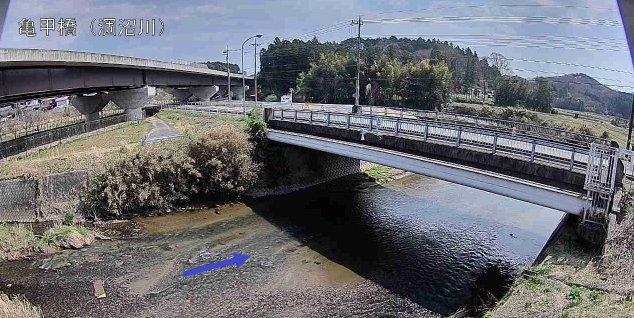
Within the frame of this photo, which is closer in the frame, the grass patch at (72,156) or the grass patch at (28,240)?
the grass patch at (28,240)

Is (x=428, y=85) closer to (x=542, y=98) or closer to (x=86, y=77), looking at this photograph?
(x=542, y=98)

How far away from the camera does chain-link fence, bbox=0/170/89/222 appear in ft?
65.5

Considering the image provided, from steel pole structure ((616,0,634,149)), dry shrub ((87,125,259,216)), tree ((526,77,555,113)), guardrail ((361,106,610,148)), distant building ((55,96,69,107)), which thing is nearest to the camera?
steel pole structure ((616,0,634,149))

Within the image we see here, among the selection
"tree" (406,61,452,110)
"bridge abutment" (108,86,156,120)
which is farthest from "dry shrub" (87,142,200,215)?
"tree" (406,61,452,110)

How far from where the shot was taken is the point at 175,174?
23.0 metres

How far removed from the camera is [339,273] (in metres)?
15.5

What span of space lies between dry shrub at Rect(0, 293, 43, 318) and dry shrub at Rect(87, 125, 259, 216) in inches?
329

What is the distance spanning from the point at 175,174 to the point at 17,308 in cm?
1154

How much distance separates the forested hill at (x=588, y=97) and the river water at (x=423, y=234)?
39114 millimetres

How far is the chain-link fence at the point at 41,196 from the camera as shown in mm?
19953

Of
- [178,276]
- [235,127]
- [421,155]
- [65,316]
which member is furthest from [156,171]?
[421,155]

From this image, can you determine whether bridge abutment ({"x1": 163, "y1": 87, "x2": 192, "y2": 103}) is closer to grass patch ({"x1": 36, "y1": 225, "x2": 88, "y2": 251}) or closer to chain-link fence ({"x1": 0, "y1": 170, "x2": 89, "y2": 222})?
chain-link fence ({"x1": 0, "y1": 170, "x2": 89, "y2": 222})

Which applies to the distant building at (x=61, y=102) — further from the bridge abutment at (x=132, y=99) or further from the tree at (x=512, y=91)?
the tree at (x=512, y=91)
